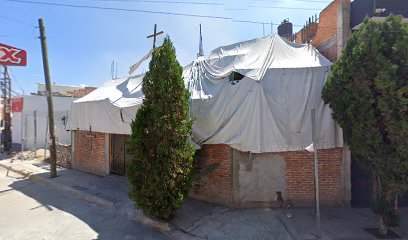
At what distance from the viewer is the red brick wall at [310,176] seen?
24.9 ft

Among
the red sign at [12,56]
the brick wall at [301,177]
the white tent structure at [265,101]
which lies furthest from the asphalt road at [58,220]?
the red sign at [12,56]

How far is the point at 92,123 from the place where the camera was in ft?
38.7

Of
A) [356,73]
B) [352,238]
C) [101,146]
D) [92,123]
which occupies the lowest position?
[352,238]

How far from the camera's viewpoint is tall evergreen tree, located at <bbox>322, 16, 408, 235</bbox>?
5246 millimetres

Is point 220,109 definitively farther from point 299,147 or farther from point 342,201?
point 342,201

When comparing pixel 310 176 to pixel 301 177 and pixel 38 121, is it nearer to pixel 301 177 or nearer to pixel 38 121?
pixel 301 177

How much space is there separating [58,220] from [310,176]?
6700 millimetres

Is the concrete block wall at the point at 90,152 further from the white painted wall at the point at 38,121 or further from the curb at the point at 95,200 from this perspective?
the white painted wall at the point at 38,121

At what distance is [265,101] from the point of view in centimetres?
705

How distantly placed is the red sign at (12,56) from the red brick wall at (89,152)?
595 centimetres

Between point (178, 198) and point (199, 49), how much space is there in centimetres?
874

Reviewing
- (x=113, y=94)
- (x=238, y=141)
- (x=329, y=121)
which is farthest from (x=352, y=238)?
(x=113, y=94)

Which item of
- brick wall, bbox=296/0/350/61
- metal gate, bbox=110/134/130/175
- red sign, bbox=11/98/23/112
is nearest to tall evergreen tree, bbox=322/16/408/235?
brick wall, bbox=296/0/350/61

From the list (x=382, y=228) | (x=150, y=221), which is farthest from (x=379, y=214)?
(x=150, y=221)
